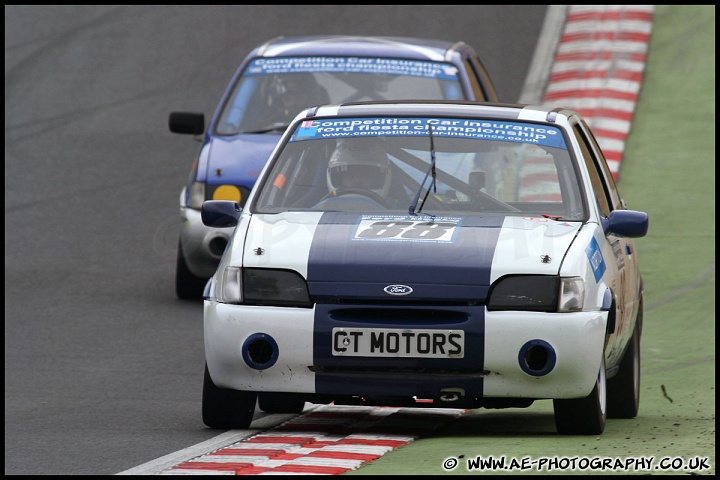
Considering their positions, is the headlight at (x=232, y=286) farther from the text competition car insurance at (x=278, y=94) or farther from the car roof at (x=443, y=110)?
the text competition car insurance at (x=278, y=94)

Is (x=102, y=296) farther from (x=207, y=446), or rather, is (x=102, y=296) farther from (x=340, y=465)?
(x=340, y=465)

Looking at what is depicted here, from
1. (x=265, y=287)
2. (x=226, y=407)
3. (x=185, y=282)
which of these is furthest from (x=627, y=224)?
(x=185, y=282)

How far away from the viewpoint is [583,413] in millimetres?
6887

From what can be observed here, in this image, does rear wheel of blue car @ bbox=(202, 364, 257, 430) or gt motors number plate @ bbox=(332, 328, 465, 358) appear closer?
gt motors number plate @ bbox=(332, 328, 465, 358)

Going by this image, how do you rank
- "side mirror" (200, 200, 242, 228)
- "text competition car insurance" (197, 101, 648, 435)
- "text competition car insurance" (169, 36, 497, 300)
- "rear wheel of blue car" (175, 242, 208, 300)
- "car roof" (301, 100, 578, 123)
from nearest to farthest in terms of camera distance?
"text competition car insurance" (197, 101, 648, 435), "side mirror" (200, 200, 242, 228), "car roof" (301, 100, 578, 123), "text competition car insurance" (169, 36, 497, 300), "rear wheel of blue car" (175, 242, 208, 300)

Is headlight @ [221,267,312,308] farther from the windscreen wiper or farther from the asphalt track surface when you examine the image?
the windscreen wiper

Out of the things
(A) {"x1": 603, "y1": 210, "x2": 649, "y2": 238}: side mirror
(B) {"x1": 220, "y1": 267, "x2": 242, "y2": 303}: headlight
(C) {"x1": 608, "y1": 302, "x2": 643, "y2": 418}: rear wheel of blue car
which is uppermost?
(A) {"x1": 603, "y1": 210, "x2": 649, "y2": 238}: side mirror

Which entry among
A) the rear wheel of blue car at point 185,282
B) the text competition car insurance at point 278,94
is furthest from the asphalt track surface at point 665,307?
the rear wheel of blue car at point 185,282

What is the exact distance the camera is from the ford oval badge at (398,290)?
664cm

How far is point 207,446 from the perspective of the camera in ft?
22.1

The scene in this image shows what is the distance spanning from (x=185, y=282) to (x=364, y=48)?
237cm

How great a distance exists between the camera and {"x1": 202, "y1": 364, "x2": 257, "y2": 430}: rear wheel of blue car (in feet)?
23.4

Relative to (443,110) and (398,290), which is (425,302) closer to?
(398,290)

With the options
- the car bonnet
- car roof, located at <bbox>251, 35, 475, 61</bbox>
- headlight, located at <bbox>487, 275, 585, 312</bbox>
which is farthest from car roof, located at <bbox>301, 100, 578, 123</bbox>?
car roof, located at <bbox>251, 35, 475, 61</bbox>
